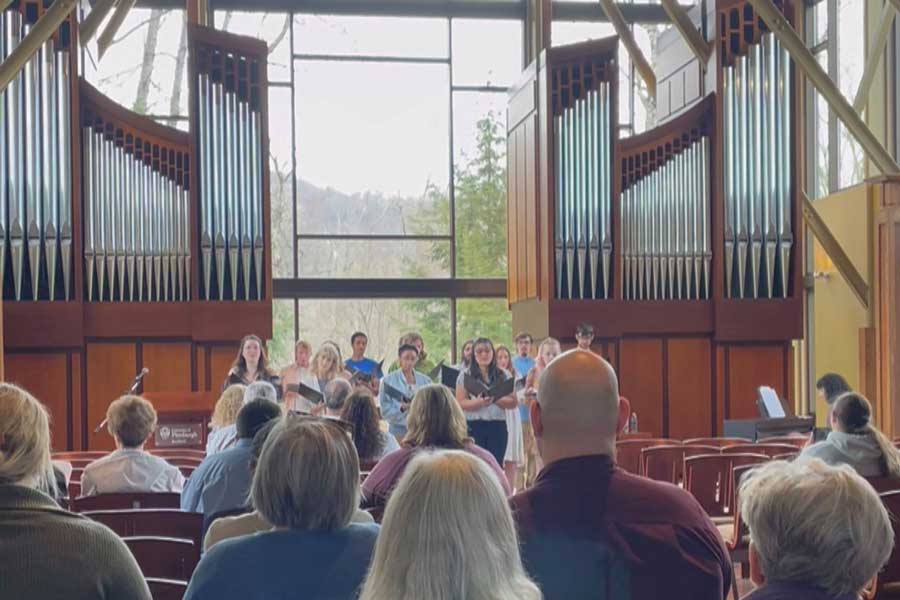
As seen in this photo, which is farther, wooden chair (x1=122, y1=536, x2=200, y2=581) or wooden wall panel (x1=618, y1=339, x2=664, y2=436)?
wooden wall panel (x1=618, y1=339, x2=664, y2=436)

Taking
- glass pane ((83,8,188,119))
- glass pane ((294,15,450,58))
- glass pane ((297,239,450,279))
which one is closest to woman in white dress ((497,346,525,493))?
glass pane ((297,239,450,279))

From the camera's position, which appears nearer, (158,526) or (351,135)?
(158,526)

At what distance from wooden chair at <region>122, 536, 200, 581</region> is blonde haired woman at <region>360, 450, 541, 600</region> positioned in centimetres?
189

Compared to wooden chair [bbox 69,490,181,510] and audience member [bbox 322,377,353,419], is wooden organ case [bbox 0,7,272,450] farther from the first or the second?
wooden chair [bbox 69,490,181,510]

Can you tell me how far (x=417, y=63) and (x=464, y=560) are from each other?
42.6 ft

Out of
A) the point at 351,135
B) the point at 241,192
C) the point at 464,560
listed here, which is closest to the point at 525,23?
the point at 351,135

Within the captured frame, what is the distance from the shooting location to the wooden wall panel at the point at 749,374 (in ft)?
36.6

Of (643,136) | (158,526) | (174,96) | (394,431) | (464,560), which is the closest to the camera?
(464,560)

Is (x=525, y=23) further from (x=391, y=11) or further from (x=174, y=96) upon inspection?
(x=174, y=96)

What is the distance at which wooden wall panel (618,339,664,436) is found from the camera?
11117 millimetres

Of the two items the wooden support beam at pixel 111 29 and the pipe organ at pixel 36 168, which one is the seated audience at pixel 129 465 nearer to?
the pipe organ at pixel 36 168

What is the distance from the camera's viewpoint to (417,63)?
47.0 feet

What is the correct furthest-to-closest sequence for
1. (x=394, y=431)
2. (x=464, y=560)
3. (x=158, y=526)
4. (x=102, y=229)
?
(x=102, y=229) < (x=394, y=431) < (x=158, y=526) < (x=464, y=560)

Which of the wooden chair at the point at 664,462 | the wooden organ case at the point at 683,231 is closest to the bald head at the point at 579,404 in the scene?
the wooden chair at the point at 664,462
